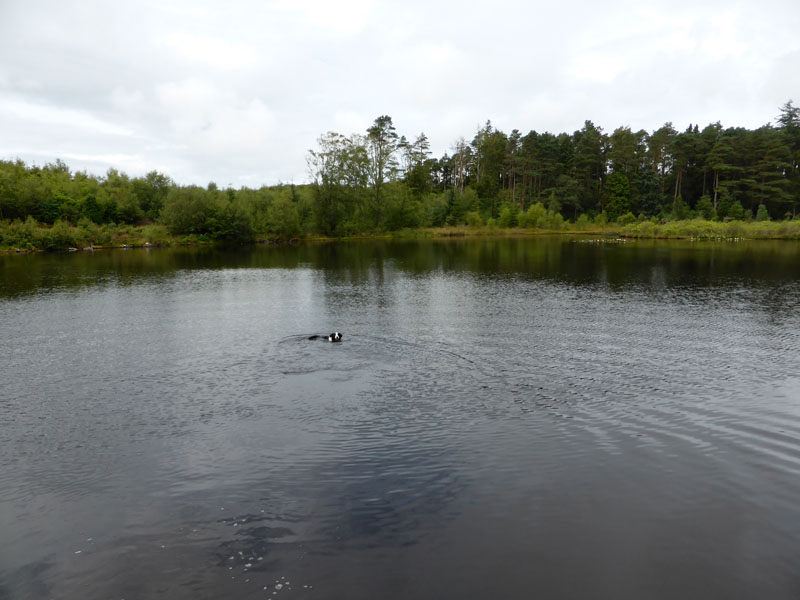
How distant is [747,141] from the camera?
4038 inches

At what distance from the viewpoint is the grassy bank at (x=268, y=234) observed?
3177 inches

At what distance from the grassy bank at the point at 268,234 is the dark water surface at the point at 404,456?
67.4 meters

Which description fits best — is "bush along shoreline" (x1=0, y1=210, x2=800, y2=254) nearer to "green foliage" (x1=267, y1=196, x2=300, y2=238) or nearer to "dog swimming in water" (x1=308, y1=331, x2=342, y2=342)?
"green foliage" (x1=267, y1=196, x2=300, y2=238)

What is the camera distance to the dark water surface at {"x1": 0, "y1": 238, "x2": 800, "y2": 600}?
8.66 meters

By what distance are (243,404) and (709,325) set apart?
76.2 ft

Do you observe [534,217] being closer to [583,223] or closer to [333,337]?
[583,223]

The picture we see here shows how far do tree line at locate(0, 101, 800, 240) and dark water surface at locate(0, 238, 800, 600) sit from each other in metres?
77.5

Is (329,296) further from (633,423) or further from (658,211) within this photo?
(658,211)

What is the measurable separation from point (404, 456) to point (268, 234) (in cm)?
9667

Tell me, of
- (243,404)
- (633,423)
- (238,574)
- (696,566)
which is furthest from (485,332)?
(238,574)

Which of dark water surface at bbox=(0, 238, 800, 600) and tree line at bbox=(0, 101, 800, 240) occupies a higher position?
tree line at bbox=(0, 101, 800, 240)

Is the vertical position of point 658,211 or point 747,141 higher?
point 747,141

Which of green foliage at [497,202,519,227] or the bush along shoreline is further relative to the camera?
green foliage at [497,202,519,227]

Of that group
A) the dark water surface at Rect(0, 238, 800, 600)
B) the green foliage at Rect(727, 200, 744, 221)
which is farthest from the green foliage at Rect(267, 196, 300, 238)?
the green foliage at Rect(727, 200, 744, 221)
